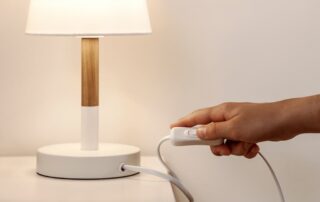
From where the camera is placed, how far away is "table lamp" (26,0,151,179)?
1.08 meters

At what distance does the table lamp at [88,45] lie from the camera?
1079 mm

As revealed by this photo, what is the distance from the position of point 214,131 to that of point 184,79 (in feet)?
1.18

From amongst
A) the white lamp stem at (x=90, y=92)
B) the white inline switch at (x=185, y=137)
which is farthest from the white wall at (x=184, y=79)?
the white inline switch at (x=185, y=137)

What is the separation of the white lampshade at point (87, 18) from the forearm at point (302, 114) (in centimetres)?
30

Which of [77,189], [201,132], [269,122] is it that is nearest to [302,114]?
[269,122]

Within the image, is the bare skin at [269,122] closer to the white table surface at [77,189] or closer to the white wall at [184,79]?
the white table surface at [77,189]

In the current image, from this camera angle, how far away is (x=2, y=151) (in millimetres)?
1339

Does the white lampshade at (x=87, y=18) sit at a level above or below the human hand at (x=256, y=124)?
above

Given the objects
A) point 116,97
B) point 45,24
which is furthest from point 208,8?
point 45,24

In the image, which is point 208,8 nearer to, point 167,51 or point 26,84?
point 167,51

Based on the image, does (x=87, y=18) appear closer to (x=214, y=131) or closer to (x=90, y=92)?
(x=90, y=92)

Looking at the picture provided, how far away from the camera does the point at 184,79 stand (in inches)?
52.2

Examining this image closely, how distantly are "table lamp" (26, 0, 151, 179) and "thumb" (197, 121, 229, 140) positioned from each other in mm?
196

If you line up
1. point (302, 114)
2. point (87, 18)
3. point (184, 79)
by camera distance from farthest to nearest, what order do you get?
point (184, 79) → point (87, 18) → point (302, 114)
